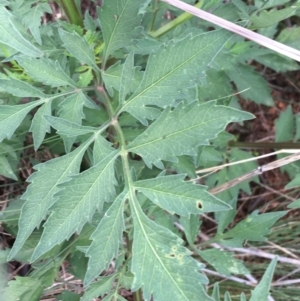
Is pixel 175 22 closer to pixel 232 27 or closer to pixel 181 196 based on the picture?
pixel 232 27

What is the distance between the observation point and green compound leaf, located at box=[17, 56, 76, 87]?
1133mm

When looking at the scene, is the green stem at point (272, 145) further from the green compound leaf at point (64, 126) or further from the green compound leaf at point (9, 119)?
the green compound leaf at point (9, 119)

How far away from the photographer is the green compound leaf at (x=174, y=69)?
3.32 ft

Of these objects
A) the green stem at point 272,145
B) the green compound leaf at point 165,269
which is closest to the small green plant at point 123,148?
the green compound leaf at point 165,269

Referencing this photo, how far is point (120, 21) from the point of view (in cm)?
112

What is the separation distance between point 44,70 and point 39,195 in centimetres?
32

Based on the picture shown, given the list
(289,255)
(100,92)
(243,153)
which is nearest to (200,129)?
(100,92)

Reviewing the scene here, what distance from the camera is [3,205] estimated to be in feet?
6.08

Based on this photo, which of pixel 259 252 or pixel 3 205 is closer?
pixel 3 205

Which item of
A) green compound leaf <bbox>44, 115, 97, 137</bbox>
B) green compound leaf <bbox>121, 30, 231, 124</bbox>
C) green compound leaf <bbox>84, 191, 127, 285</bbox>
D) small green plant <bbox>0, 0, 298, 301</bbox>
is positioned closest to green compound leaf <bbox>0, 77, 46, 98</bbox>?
small green plant <bbox>0, 0, 298, 301</bbox>

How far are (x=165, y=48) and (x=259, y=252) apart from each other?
4.04ft

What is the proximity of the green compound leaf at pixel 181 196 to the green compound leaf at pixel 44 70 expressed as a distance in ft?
1.21

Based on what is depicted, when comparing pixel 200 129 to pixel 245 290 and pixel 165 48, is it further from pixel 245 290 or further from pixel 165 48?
pixel 245 290

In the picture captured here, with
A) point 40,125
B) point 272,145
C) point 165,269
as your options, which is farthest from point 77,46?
point 272,145
